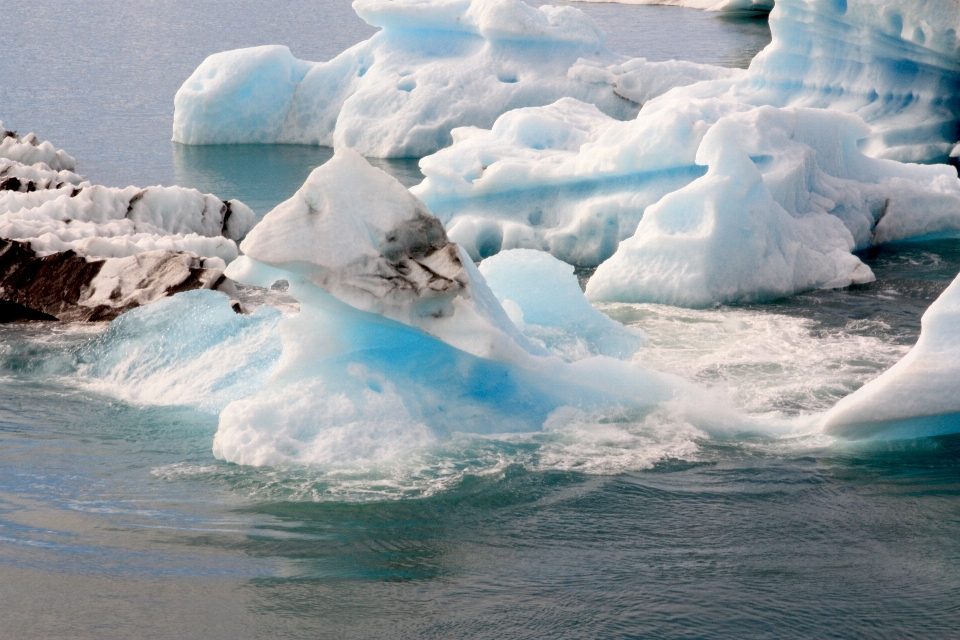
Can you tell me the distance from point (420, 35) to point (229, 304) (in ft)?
31.6

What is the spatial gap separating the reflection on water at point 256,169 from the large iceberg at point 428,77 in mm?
381

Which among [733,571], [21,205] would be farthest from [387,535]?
[21,205]

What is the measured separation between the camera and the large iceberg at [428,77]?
15523 millimetres

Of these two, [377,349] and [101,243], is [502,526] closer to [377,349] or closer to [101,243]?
[377,349]

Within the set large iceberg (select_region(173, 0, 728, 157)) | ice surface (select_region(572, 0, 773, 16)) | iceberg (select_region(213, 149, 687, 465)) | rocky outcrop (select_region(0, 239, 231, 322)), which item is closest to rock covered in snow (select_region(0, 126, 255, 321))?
rocky outcrop (select_region(0, 239, 231, 322))

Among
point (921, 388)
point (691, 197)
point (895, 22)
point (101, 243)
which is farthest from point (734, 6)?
point (921, 388)

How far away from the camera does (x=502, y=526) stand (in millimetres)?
4879

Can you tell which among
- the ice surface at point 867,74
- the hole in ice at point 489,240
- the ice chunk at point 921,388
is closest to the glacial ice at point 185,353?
the ice chunk at point 921,388

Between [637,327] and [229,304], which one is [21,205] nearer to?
[229,304]

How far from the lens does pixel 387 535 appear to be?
4750 mm

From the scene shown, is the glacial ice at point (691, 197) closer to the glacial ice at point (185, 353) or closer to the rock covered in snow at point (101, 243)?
the rock covered in snow at point (101, 243)

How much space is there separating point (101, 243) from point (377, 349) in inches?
176

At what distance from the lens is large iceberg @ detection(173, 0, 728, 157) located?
1552 cm

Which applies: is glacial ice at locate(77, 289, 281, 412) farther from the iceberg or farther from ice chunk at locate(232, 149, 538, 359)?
ice chunk at locate(232, 149, 538, 359)
